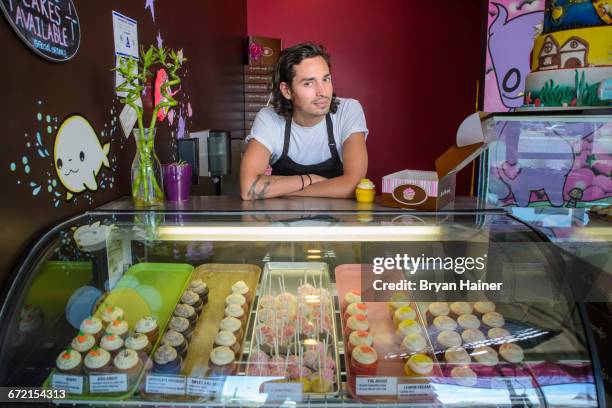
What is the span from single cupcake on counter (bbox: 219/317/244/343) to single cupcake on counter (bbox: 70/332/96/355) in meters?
0.38

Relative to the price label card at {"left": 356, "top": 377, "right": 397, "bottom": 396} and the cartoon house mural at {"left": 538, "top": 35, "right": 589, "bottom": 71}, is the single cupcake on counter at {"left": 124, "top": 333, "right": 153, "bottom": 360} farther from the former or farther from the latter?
the cartoon house mural at {"left": 538, "top": 35, "right": 589, "bottom": 71}

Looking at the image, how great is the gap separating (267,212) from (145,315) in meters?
0.52

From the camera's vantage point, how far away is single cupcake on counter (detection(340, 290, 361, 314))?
157cm

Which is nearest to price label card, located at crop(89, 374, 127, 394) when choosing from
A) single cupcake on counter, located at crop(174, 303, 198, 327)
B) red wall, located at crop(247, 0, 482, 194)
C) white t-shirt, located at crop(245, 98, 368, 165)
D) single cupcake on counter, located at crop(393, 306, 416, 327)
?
single cupcake on counter, located at crop(174, 303, 198, 327)

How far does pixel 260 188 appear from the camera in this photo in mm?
1963

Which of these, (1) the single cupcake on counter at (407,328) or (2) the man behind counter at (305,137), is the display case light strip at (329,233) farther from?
(2) the man behind counter at (305,137)

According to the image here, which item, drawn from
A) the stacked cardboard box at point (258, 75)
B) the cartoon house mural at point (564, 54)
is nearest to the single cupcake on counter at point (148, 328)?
the cartoon house mural at point (564, 54)

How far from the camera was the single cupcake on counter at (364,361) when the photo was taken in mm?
1312

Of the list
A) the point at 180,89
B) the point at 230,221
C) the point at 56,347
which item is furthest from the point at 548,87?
the point at 180,89

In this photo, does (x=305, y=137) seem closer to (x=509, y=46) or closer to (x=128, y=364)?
(x=128, y=364)

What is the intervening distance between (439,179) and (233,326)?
0.82 meters

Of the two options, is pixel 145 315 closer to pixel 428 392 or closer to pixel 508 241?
pixel 428 392

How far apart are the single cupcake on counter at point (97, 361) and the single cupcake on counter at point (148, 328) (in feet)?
0.44

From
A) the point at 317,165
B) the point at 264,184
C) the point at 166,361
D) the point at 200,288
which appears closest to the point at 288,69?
the point at 317,165
